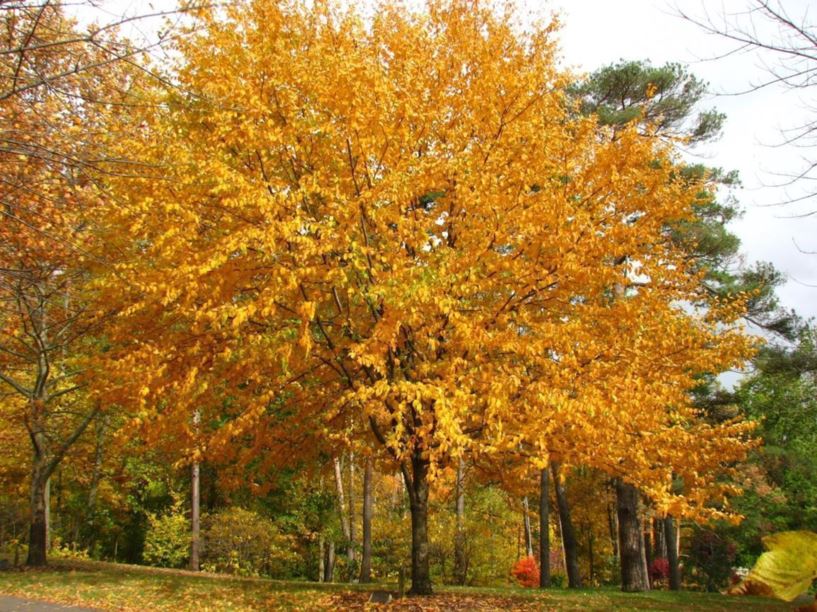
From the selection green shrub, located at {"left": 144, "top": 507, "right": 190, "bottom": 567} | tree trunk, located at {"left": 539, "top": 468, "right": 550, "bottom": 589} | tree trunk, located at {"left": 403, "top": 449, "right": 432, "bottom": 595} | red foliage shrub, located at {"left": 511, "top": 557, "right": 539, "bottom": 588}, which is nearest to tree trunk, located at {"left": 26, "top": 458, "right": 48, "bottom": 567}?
green shrub, located at {"left": 144, "top": 507, "right": 190, "bottom": 567}

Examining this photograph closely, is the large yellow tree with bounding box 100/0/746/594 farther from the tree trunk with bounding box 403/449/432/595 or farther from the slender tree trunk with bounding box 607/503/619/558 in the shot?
the slender tree trunk with bounding box 607/503/619/558

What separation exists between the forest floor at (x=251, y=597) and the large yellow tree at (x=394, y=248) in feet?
3.42

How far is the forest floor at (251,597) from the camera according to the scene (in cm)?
838

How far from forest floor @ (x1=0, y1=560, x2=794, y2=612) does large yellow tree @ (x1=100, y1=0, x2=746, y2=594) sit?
104cm

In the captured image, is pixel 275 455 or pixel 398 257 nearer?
pixel 398 257

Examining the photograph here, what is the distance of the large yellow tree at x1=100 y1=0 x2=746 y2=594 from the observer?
639 centimetres

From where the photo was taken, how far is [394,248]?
7062mm

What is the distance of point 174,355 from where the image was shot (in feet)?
24.0

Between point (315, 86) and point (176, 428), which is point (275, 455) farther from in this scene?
point (315, 86)

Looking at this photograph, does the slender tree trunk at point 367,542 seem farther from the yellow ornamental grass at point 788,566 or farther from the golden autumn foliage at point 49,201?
the yellow ornamental grass at point 788,566

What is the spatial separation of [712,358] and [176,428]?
23.6 ft

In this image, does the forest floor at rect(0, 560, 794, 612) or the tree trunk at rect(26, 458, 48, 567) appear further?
the tree trunk at rect(26, 458, 48, 567)

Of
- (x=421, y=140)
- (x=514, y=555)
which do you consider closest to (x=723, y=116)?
(x=421, y=140)

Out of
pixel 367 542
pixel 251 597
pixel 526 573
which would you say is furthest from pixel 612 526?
pixel 251 597
